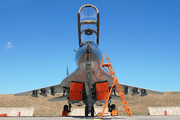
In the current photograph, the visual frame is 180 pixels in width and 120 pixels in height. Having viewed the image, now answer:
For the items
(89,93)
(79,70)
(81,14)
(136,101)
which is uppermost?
(81,14)

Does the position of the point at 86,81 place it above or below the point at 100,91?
above

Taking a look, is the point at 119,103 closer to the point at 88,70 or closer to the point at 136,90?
the point at 136,90

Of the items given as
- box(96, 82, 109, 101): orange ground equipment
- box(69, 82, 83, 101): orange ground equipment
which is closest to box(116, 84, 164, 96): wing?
box(96, 82, 109, 101): orange ground equipment

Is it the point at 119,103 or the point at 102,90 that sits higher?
the point at 102,90

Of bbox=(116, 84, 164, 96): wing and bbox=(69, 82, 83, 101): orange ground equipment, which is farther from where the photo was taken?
bbox=(116, 84, 164, 96): wing

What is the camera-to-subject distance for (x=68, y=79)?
379 inches

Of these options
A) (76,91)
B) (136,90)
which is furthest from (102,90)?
(136,90)

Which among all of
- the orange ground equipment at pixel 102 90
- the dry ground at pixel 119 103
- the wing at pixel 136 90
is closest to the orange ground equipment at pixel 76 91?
the orange ground equipment at pixel 102 90

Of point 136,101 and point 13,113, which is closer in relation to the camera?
point 13,113

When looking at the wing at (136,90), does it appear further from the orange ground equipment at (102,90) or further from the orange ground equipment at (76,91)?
the orange ground equipment at (76,91)

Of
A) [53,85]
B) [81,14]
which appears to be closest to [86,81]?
[81,14]

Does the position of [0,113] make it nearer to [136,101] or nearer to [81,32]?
[81,32]

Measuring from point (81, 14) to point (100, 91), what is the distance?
4.97m

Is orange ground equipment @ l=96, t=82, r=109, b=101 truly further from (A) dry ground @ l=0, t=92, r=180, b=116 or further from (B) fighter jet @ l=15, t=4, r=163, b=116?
(A) dry ground @ l=0, t=92, r=180, b=116
